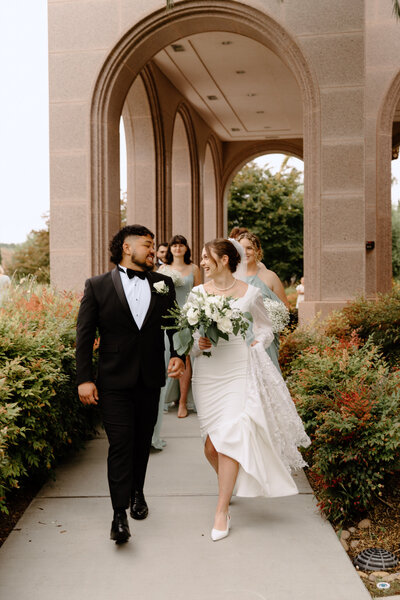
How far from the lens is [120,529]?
4.17 meters

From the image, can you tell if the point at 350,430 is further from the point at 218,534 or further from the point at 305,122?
the point at 305,122

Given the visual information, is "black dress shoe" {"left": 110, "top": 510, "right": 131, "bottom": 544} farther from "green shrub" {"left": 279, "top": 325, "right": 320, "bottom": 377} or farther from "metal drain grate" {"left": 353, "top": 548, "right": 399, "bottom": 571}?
"green shrub" {"left": 279, "top": 325, "right": 320, "bottom": 377}

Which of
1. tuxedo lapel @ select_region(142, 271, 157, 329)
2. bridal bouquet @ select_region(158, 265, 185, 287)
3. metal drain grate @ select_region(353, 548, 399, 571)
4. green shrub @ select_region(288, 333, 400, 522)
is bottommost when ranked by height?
metal drain grate @ select_region(353, 548, 399, 571)

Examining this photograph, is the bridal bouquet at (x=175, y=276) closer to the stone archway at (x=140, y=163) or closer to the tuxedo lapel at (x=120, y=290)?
the tuxedo lapel at (x=120, y=290)

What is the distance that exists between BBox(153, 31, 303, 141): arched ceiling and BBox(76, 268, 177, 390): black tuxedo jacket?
10.5m

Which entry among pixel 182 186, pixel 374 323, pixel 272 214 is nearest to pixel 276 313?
pixel 374 323

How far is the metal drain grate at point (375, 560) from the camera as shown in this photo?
394cm

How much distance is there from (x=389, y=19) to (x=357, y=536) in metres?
11.9

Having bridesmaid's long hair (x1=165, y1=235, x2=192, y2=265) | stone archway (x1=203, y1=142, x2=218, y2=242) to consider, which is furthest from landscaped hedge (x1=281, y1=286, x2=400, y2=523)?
stone archway (x1=203, y1=142, x2=218, y2=242)

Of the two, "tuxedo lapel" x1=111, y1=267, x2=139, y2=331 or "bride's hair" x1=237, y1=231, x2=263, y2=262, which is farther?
"bride's hair" x1=237, y1=231, x2=263, y2=262

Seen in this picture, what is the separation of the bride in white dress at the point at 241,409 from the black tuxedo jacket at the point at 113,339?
422 millimetres

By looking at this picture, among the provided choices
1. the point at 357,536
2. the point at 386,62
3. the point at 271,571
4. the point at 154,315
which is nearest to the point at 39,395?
the point at 154,315

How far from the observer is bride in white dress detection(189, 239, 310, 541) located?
14.6ft

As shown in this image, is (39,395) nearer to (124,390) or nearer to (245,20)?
(124,390)
